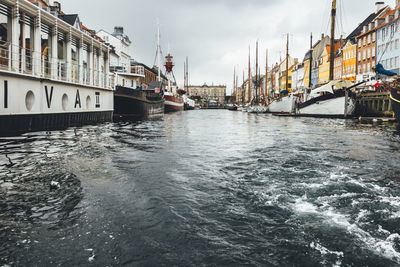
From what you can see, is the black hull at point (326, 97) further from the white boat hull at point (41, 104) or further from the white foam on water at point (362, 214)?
the white foam on water at point (362, 214)

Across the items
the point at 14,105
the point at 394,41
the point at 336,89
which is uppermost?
the point at 394,41

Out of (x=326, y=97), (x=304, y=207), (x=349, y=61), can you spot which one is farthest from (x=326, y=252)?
(x=349, y=61)

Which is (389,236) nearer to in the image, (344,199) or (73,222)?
(344,199)

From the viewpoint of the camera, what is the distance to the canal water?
308 cm

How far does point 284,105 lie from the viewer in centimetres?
→ 5062

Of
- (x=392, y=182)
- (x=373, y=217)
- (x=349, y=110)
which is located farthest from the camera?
(x=349, y=110)

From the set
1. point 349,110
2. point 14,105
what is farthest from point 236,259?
point 349,110

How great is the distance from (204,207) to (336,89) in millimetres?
37680

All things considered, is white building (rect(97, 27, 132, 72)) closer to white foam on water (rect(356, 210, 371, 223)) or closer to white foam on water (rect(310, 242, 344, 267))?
white foam on water (rect(356, 210, 371, 223))

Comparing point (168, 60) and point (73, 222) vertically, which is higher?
point (168, 60)

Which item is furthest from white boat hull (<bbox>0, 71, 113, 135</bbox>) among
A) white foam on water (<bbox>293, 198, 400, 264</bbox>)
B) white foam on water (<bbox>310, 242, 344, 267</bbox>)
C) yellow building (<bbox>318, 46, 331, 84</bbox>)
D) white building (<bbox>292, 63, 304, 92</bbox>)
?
white building (<bbox>292, 63, 304, 92</bbox>)

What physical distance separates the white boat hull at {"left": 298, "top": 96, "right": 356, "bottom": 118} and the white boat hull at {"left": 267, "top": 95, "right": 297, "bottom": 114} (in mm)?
6338

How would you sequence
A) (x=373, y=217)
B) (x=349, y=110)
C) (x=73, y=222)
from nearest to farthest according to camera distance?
1. (x=73, y=222)
2. (x=373, y=217)
3. (x=349, y=110)

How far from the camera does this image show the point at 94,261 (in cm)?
292
